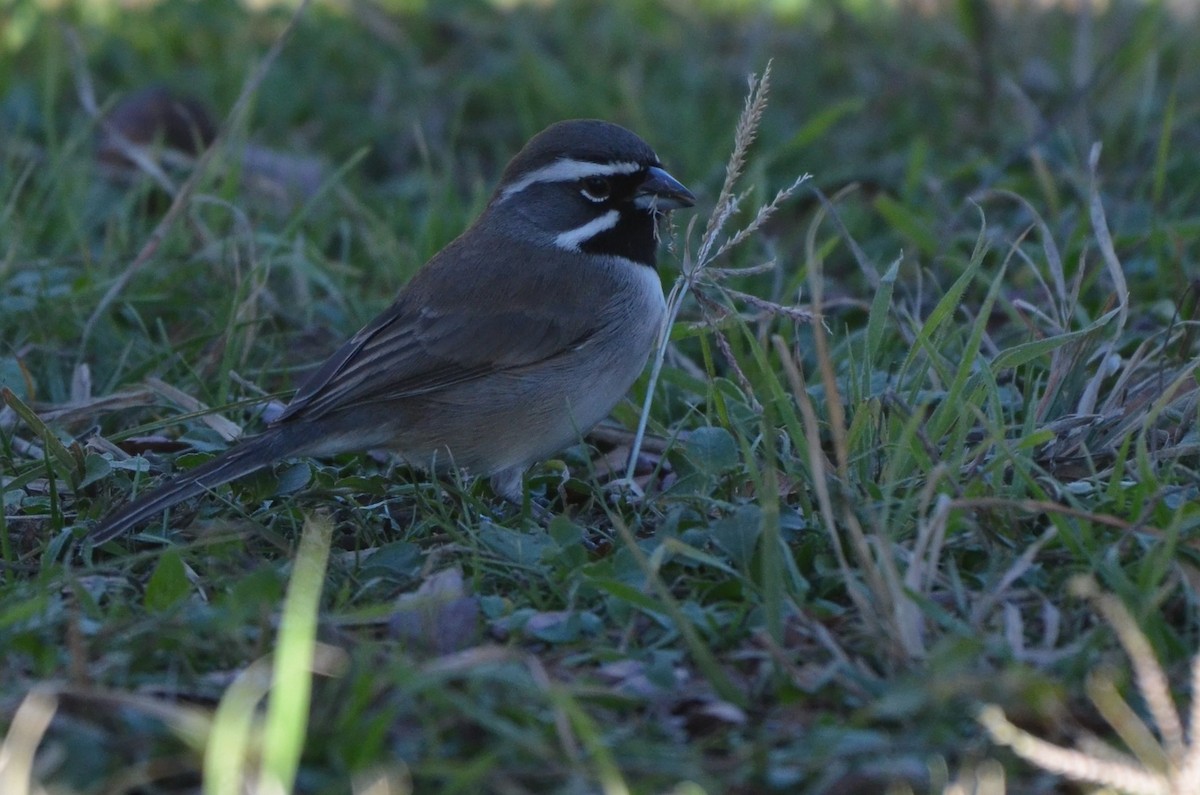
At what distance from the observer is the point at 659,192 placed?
5930 millimetres

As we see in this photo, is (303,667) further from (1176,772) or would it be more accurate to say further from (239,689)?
(1176,772)

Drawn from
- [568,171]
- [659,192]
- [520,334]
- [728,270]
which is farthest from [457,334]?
[728,270]

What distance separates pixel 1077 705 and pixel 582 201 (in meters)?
3.13

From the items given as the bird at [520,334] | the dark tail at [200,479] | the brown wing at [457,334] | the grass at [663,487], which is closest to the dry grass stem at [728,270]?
the grass at [663,487]

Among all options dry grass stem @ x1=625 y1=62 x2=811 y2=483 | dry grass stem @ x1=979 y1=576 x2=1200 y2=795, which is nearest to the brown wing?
dry grass stem @ x1=625 y1=62 x2=811 y2=483

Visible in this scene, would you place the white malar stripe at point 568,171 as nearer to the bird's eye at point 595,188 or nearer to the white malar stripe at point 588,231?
the bird's eye at point 595,188

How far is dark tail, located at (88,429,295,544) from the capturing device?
4.71 m

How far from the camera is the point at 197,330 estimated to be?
6664mm

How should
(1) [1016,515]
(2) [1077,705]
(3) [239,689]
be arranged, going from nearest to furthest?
(3) [239,689] < (2) [1077,705] < (1) [1016,515]

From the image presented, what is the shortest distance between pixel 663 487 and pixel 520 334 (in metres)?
0.81

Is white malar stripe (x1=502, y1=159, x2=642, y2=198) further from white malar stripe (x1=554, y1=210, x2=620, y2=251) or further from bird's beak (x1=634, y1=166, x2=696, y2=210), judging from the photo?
white malar stripe (x1=554, y1=210, x2=620, y2=251)

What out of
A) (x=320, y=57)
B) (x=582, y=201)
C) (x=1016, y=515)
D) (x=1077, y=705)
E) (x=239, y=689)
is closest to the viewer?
(x=239, y=689)

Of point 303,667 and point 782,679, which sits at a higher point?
point 303,667

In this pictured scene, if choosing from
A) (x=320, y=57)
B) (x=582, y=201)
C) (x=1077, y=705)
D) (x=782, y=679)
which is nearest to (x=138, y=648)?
(x=782, y=679)
